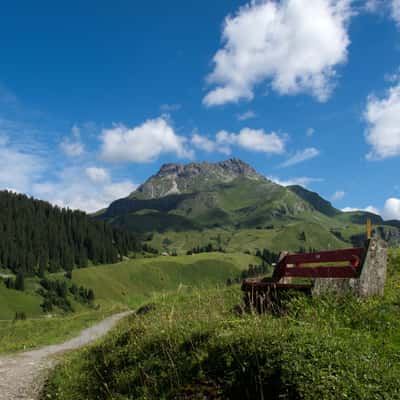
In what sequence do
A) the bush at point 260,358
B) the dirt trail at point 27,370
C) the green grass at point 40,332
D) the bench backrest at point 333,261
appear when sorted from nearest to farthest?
1. the bush at point 260,358
2. the bench backrest at point 333,261
3. the dirt trail at point 27,370
4. the green grass at point 40,332

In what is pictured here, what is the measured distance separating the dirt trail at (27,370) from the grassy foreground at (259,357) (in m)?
0.81

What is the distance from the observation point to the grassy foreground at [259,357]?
5.88 m

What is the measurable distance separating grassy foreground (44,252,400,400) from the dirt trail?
81cm

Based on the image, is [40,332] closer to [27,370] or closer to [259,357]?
[27,370]

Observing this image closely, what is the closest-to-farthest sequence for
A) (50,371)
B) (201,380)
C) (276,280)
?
1. (201,380)
2. (50,371)
3. (276,280)

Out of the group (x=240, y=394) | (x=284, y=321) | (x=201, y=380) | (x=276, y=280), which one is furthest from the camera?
(x=276, y=280)

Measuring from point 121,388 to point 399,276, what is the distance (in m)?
11.0

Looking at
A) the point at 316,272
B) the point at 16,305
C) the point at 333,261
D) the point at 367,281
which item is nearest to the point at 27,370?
the point at 316,272

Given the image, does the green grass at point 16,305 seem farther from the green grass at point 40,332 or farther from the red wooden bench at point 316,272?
the red wooden bench at point 316,272

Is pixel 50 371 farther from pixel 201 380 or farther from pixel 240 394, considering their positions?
pixel 240 394

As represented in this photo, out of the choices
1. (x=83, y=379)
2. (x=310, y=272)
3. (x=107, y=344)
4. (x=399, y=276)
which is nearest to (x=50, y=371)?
(x=107, y=344)

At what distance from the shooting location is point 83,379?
35.8ft

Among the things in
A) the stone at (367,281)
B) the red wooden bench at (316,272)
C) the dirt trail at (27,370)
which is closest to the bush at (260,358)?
the stone at (367,281)

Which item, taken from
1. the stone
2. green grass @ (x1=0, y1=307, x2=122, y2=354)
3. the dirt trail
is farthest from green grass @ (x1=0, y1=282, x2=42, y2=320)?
the stone
